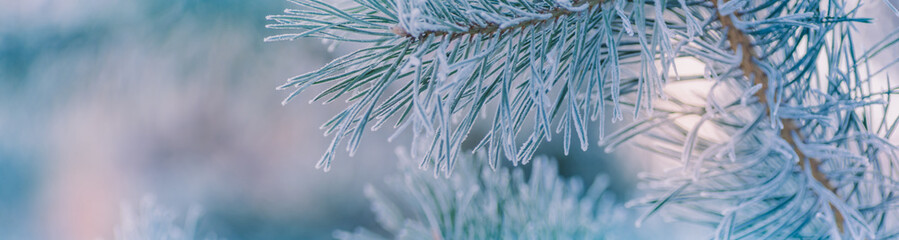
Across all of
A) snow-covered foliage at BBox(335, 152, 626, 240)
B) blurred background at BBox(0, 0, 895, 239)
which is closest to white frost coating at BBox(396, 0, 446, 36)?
snow-covered foliage at BBox(335, 152, 626, 240)

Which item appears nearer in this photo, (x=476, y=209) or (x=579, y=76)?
(x=579, y=76)

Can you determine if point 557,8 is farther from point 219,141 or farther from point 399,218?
point 219,141

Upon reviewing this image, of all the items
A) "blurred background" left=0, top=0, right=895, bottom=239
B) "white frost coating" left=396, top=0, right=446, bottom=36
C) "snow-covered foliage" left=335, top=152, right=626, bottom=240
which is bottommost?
"white frost coating" left=396, top=0, right=446, bottom=36

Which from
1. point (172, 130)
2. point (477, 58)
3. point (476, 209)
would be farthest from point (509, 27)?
point (172, 130)

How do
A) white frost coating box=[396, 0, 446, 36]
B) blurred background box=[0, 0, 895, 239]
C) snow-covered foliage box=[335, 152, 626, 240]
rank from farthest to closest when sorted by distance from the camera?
1. blurred background box=[0, 0, 895, 239]
2. snow-covered foliage box=[335, 152, 626, 240]
3. white frost coating box=[396, 0, 446, 36]

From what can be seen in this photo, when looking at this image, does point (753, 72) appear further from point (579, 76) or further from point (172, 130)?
point (172, 130)

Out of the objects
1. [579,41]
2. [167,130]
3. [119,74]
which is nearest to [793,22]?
[579,41]

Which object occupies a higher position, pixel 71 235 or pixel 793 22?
pixel 71 235

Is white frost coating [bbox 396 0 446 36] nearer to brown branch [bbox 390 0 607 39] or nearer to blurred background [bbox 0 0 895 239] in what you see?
brown branch [bbox 390 0 607 39]
